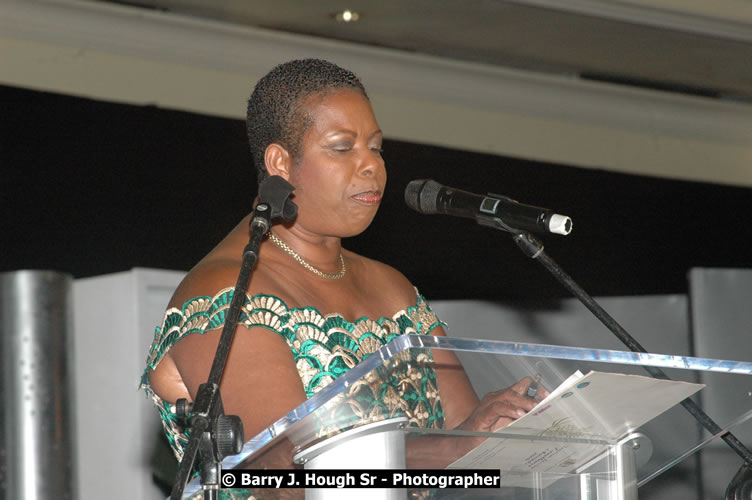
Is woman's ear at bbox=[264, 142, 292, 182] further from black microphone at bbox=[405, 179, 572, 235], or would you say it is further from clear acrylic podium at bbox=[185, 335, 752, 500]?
clear acrylic podium at bbox=[185, 335, 752, 500]

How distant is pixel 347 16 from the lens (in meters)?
4.88

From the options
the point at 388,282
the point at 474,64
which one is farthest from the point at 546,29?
the point at 388,282

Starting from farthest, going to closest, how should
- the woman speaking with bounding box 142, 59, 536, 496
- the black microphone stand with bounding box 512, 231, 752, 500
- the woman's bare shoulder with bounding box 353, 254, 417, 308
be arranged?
the woman's bare shoulder with bounding box 353, 254, 417, 308, the woman speaking with bounding box 142, 59, 536, 496, the black microphone stand with bounding box 512, 231, 752, 500

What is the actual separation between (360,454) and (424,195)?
73 cm

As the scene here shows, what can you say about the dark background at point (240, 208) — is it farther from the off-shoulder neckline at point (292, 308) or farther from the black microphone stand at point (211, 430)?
the black microphone stand at point (211, 430)

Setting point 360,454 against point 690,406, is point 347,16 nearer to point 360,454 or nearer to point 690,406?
point 690,406

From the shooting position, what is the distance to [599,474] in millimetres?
1557

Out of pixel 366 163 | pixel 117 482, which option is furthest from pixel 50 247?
pixel 366 163

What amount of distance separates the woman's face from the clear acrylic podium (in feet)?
2.45

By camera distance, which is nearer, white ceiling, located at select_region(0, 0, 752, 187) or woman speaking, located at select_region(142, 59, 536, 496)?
woman speaking, located at select_region(142, 59, 536, 496)

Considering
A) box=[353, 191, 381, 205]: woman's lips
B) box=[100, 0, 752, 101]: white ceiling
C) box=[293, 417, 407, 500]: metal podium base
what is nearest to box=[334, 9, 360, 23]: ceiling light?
box=[100, 0, 752, 101]: white ceiling

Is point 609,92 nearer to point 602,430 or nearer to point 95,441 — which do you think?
point 95,441

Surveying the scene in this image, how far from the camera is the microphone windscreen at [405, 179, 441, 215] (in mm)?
1974

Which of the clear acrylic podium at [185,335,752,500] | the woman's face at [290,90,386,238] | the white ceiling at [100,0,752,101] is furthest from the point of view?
the white ceiling at [100,0,752,101]
